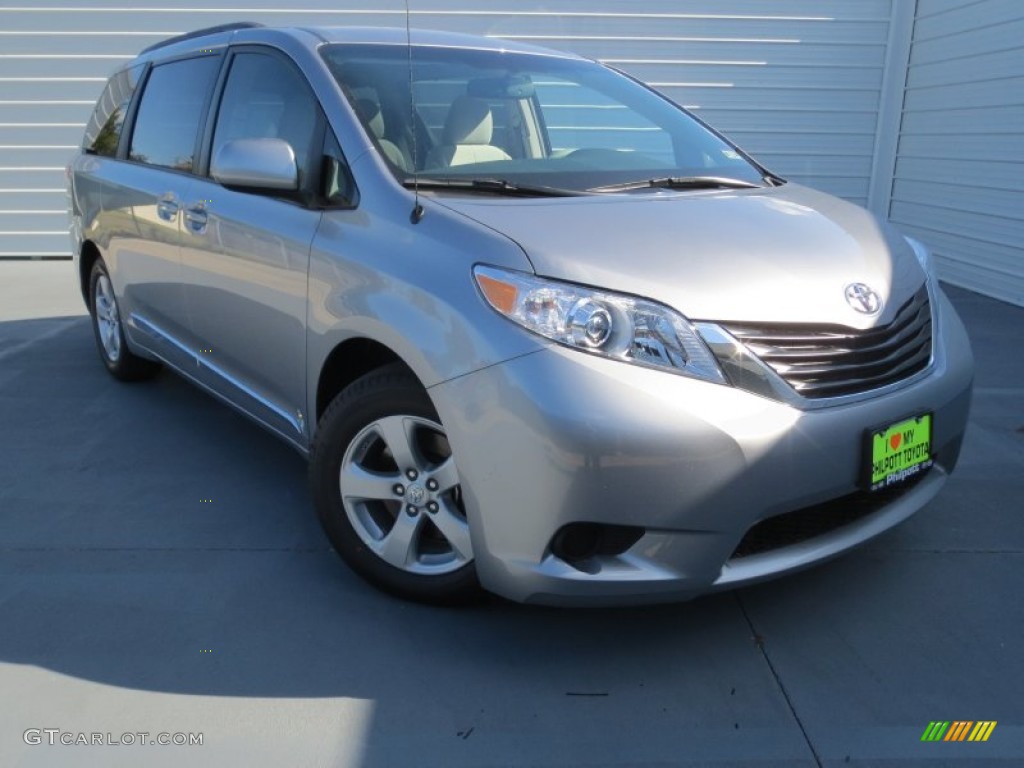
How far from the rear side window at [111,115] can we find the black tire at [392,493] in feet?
8.93

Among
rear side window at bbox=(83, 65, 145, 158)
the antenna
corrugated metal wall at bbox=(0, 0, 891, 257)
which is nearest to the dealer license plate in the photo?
the antenna

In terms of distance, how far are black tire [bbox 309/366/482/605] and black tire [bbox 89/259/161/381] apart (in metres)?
2.48

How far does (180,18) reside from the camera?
29.3 feet

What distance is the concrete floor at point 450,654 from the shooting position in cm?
214

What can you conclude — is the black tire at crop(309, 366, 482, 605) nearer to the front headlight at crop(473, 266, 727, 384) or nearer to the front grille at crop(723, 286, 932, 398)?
the front headlight at crop(473, 266, 727, 384)

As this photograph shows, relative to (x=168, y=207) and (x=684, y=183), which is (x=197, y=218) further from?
(x=684, y=183)

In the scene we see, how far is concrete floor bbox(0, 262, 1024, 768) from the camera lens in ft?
7.04

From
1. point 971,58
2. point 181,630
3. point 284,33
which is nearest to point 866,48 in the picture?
point 971,58

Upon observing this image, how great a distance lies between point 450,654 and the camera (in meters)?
2.48

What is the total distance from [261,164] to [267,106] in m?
0.58

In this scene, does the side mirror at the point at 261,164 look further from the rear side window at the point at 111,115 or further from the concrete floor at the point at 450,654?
the rear side window at the point at 111,115

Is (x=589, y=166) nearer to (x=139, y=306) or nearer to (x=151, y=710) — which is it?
(x=151, y=710)

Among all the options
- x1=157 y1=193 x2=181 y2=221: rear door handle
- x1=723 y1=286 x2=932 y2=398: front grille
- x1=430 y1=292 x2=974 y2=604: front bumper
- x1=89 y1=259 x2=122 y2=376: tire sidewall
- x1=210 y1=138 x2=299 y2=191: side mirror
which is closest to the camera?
x1=430 y1=292 x2=974 y2=604: front bumper

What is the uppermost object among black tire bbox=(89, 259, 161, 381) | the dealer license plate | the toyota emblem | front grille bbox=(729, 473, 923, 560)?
the toyota emblem
